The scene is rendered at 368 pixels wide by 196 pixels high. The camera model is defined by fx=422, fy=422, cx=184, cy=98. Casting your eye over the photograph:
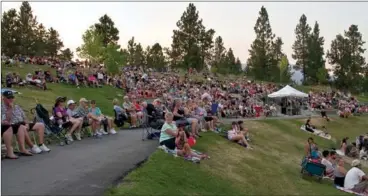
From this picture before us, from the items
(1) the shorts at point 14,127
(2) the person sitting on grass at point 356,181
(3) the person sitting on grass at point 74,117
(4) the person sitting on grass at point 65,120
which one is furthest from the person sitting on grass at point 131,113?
(2) the person sitting on grass at point 356,181

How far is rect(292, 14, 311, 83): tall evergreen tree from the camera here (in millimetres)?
84175

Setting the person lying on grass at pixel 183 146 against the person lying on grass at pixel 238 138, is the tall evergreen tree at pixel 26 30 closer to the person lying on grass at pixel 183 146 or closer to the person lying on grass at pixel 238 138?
the person lying on grass at pixel 238 138

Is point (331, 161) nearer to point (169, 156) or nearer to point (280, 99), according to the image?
point (169, 156)

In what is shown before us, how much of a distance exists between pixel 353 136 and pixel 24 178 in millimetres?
30500

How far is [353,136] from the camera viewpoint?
33.8 metres

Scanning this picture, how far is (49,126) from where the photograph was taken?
43.5 feet

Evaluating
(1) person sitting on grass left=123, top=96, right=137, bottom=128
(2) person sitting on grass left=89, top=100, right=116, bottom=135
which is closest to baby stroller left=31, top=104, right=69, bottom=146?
(2) person sitting on grass left=89, top=100, right=116, bottom=135

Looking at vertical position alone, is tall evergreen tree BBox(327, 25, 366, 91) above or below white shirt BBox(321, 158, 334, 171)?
above

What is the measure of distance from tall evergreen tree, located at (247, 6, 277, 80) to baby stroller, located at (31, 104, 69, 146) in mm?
69927

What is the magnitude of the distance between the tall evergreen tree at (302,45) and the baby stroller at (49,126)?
76140 mm

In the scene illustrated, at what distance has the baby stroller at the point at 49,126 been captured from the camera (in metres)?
13.0

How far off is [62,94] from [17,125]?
19506 mm

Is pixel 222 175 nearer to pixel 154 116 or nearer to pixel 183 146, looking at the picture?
pixel 183 146

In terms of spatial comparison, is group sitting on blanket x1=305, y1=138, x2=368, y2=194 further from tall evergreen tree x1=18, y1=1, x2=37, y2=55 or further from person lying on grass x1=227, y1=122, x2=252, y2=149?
tall evergreen tree x1=18, y1=1, x2=37, y2=55
